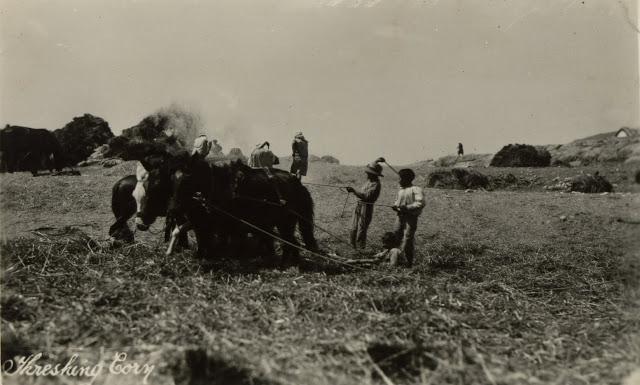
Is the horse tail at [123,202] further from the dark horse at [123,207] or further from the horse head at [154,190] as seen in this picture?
the horse head at [154,190]

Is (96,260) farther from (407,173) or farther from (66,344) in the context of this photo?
(407,173)

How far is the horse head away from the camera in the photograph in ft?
21.2

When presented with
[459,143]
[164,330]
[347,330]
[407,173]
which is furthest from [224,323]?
[459,143]

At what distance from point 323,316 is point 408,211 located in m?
3.53

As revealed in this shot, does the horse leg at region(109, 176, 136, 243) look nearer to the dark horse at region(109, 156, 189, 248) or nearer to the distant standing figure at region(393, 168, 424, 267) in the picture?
the dark horse at region(109, 156, 189, 248)

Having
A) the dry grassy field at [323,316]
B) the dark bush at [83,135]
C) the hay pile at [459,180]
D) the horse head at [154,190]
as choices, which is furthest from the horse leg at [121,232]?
the dark bush at [83,135]

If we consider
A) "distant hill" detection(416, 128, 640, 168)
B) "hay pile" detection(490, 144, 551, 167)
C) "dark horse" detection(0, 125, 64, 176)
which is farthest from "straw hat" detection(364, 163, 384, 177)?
"hay pile" detection(490, 144, 551, 167)

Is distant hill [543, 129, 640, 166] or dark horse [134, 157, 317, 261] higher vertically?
distant hill [543, 129, 640, 166]

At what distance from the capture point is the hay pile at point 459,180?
63.5 ft

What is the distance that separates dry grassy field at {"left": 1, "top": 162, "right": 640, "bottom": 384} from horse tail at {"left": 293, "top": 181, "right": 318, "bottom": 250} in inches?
26.7

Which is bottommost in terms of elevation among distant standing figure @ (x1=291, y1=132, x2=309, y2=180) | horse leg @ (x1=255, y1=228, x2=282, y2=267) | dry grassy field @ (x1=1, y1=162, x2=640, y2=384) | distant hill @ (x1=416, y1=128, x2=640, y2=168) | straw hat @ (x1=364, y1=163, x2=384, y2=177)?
dry grassy field @ (x1=1, y1=162, x2=640, y2=384)

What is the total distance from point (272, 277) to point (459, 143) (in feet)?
93.1

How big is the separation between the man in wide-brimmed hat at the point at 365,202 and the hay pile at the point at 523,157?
18465 mm

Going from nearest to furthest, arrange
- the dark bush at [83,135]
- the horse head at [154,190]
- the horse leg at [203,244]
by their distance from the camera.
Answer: the horse head at [154,190] < the horse leg at [203,244] < the dark bush at [83,135]
